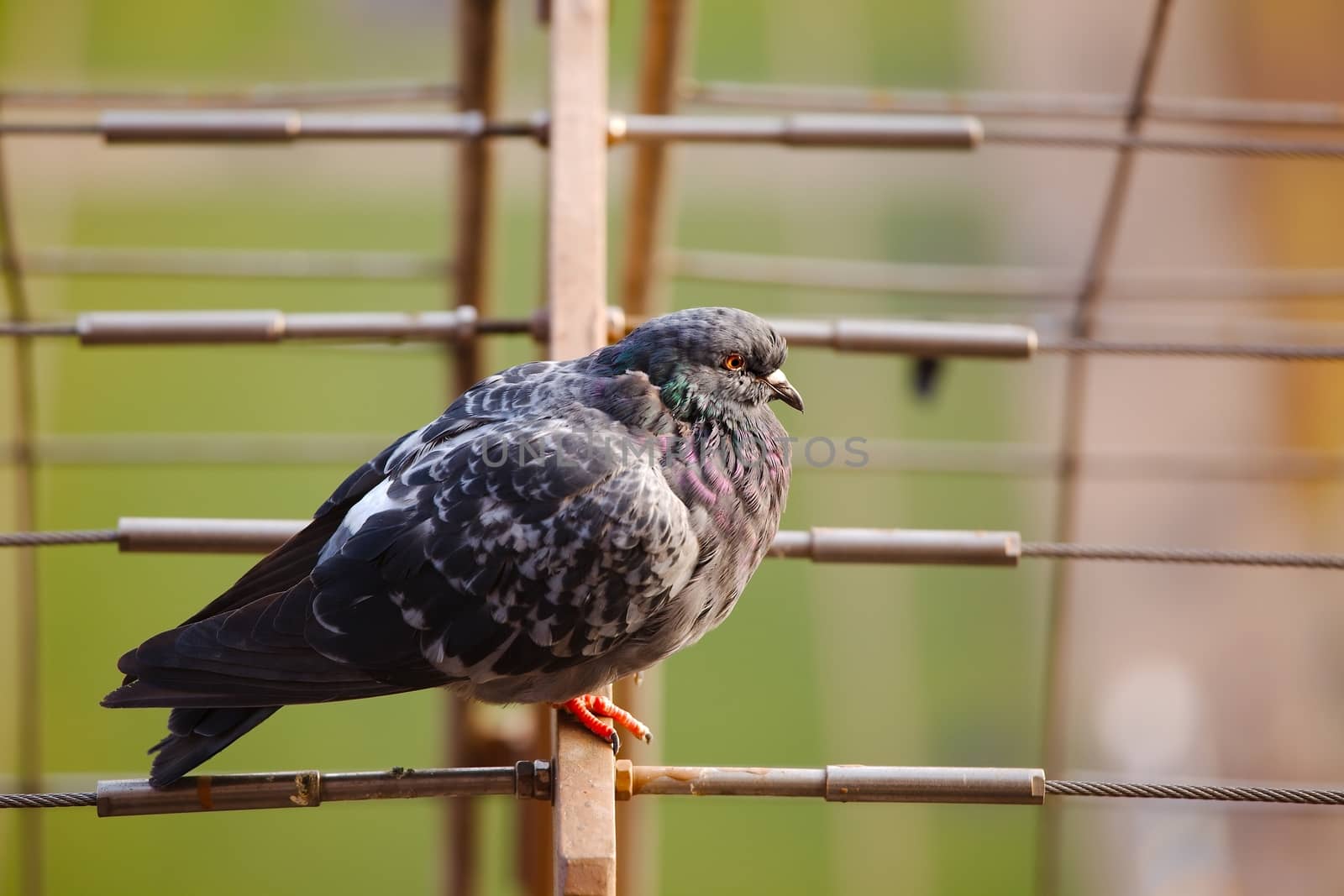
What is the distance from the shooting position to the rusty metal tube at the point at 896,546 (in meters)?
2.30

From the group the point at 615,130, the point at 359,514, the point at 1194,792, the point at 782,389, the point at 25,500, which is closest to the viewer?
the point at 1194,792

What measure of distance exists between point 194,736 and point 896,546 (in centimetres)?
123

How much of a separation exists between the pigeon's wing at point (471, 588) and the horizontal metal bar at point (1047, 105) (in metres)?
1.66

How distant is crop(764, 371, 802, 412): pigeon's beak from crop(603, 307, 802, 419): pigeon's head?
0.16 feet

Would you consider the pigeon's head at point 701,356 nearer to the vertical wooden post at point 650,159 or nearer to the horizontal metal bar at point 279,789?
the horizontal metal bar at point 279,789

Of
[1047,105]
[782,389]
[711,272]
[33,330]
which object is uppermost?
[1047,105]

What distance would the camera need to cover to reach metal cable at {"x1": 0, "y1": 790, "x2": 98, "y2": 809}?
1777mm

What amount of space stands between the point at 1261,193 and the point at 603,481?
8.11 meters

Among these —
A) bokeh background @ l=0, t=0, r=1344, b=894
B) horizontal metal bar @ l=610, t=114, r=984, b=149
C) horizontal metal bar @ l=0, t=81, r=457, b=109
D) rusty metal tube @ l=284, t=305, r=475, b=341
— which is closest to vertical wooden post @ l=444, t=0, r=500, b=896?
horizontal metal bar @ l=0, t=81, r=457, b=109

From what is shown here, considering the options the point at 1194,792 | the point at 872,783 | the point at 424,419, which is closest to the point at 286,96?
the point at 872,783

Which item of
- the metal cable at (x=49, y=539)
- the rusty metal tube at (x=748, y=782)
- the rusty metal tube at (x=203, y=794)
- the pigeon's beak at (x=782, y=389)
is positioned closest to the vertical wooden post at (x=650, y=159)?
the pigeon's beak at (x=782, y=389)

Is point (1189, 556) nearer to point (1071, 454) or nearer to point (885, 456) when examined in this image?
point (1071, 454)

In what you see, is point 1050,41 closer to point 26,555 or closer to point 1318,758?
point 1318,758

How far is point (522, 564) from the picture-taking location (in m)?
1.93
